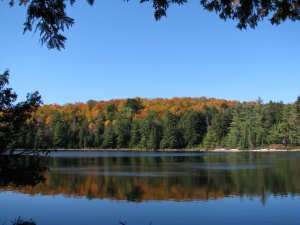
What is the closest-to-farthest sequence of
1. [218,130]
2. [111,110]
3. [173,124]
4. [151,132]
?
1. [218,130]
2. [173,124]
3. [151,132]
4. [111,110]

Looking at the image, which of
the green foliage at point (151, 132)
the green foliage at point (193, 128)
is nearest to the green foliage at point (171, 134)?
the green foliage at point (193, 128)

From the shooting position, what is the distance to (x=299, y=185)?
27.9 meters

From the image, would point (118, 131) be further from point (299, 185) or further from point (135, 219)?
point (135, 219)

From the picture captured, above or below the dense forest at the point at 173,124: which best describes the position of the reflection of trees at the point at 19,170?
below

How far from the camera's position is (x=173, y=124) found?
432ft

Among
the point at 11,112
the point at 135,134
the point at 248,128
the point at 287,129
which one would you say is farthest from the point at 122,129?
the point at 11,112

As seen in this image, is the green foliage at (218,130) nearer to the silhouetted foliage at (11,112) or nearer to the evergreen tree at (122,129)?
the evergreen tree at (122,129)

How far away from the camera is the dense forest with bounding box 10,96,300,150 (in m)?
111

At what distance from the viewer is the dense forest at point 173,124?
11125cm

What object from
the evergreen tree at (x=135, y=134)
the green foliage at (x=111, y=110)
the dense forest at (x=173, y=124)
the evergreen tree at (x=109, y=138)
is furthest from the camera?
the green foliage at (x=111, y=110)

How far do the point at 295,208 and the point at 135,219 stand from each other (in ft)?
26.1

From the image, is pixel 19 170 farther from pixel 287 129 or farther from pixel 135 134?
pixel 135 134

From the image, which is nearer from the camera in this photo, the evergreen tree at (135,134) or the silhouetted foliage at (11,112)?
the silhouetted foliage at (11,112)

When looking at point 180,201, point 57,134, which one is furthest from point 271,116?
point 180,201
